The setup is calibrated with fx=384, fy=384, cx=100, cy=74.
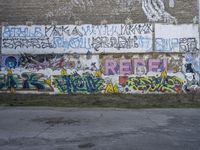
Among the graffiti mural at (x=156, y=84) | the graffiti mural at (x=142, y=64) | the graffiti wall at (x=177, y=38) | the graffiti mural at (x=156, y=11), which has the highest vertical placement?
the graffiti mural at (x=156, y=11)

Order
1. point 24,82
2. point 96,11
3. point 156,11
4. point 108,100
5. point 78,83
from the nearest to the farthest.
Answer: point 108,100 < point 156,11 < point 78,83 < point 96,11 < point 24,82

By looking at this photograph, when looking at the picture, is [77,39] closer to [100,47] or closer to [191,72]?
[100,47]

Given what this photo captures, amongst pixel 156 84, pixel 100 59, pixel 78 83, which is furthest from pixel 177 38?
pixel 78 83

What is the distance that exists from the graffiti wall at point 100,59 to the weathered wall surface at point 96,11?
461 mm

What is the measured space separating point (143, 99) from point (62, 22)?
6836mm

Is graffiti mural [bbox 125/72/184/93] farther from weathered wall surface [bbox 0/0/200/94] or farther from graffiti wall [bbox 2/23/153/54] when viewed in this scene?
graffiti wall [bbox 2/23/153/54]

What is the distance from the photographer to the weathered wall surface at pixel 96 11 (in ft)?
75.3

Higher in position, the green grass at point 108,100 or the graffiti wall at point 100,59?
the graffiti wall at point 100,59

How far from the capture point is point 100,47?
23203mm

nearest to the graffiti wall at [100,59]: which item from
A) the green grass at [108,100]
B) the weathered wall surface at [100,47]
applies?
the weathered wall surface at [100,47]

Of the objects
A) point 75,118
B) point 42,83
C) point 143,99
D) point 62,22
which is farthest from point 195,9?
point 75,118

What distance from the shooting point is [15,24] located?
23.7m

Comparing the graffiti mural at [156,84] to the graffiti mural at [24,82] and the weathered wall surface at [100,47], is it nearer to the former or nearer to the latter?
the weathered wall surface at [100,47]

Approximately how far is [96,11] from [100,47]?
221 cm
